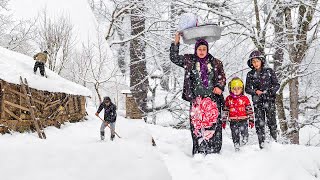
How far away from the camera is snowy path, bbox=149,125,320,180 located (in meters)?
4.13

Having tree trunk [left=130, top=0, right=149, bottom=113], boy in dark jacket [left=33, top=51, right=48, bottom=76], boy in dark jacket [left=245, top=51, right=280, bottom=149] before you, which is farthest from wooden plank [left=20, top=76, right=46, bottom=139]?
boy in dark jacket [left=245, top=51, right=280, bottom=149]

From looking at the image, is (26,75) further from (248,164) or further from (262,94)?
(248,164)

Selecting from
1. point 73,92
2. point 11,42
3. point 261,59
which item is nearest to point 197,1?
point 261,59

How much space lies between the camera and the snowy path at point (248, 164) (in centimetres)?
413

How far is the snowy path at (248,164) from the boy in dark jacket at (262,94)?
0.35 meters

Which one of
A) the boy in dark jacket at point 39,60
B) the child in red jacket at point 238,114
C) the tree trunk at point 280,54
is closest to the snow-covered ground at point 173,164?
the child in red jacket at point 238,114

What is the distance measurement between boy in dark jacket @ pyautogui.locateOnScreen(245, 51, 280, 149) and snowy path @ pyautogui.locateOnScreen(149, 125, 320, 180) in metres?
0.35

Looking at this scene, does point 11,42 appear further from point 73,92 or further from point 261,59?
point 261,59

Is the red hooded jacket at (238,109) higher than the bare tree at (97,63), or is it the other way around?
the bare tree at (97,63)

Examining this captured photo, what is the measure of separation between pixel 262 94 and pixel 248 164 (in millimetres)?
1268

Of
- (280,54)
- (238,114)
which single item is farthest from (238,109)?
(280,54)

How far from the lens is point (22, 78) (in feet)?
41.6

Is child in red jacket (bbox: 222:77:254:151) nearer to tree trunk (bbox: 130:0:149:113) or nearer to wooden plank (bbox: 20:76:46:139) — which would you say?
tree trunk (bbox: 130:0:149:113)

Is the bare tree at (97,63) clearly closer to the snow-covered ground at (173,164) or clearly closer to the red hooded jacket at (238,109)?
the snow-covered ground at (173,164)
